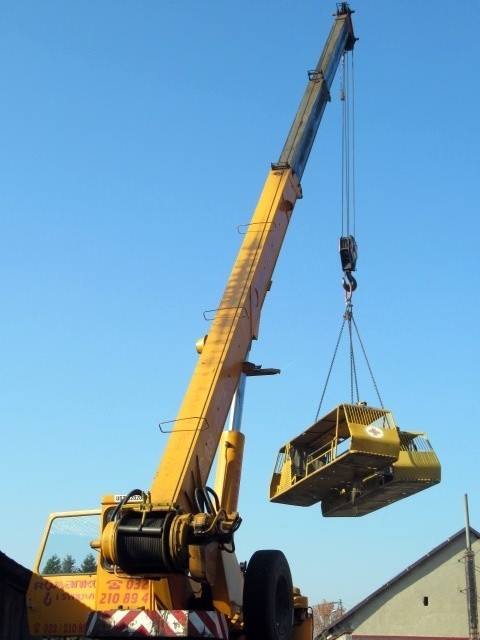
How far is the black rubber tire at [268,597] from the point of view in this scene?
984cm

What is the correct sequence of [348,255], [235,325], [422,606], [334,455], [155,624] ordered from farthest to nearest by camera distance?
[422,606] < [348,255] < [334,455] < [235,325] < [155,624]

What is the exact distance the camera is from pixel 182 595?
30.8 ft

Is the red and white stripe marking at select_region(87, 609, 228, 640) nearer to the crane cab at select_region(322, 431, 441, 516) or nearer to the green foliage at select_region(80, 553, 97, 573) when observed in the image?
the green foliage at select_region(80, 553, 97, 573)

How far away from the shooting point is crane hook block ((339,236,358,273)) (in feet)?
53.7

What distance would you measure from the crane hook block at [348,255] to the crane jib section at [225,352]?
8.13 feet

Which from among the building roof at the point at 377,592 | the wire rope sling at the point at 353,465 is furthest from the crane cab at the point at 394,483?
the building roof at the point at 377,592

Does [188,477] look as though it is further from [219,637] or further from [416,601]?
[416,601]

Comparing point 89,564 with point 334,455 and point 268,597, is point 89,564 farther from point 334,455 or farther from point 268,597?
point 334,455

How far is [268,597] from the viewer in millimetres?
9945

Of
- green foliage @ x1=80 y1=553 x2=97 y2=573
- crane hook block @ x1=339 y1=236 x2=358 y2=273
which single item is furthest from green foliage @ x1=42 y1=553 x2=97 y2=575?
crane hook block @ x1=339 y1=236 x2=358 y2=273

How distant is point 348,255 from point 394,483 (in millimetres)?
4712

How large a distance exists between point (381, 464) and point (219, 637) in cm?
509

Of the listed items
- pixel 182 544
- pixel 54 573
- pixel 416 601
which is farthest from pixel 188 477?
pixel 416 601

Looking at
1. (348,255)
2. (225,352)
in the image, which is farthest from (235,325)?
(348,255)
